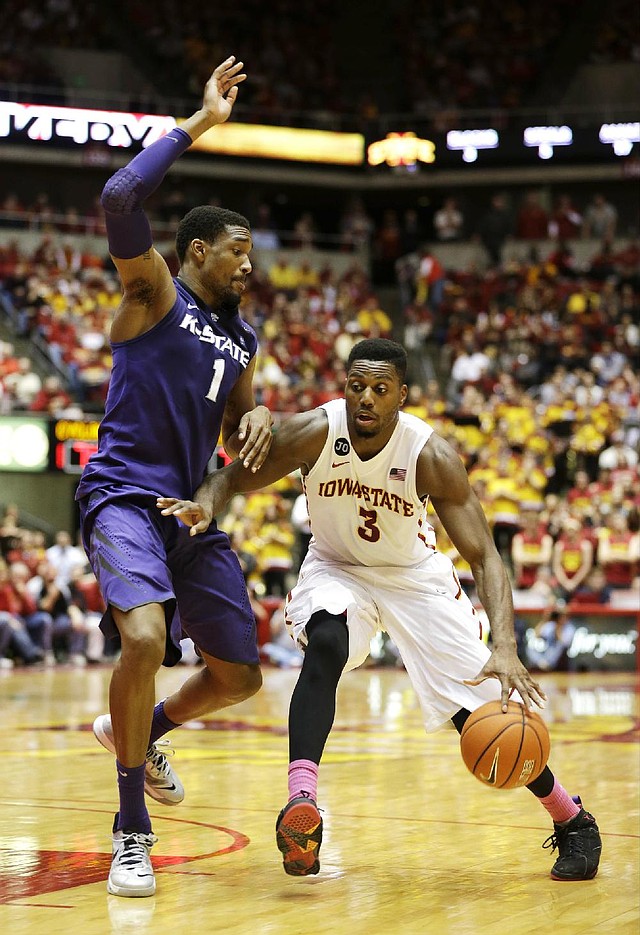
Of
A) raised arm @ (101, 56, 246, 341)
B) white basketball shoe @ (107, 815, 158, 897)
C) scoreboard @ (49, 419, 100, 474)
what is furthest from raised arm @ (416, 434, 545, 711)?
scoreboard @ (49, 419, 100, 474)

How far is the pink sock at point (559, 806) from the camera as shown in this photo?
5027 millimetres

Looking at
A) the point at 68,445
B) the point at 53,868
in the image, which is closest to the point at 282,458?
the point at 53,868

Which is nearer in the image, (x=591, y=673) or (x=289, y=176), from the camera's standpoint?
(x=591, y=673)

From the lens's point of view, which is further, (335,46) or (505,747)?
(335,46)

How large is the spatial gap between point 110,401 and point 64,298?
56.6ft

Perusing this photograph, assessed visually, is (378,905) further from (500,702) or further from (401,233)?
(401,233)

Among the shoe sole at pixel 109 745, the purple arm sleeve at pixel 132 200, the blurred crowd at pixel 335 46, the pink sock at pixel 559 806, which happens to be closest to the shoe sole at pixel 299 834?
the pink sock at pixel 559 806

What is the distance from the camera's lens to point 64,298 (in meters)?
21.8

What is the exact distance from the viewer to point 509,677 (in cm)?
472

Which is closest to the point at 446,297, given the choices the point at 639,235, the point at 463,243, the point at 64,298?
the point at 463,243

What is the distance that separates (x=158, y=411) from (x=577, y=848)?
221 centimetres

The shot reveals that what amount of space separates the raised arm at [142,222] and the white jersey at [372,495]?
815mm

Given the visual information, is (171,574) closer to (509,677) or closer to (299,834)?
(299,834)

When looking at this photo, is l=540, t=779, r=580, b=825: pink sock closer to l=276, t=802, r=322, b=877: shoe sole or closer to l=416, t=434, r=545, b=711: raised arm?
l=416, t=434, r=545, b=711: raised arm
